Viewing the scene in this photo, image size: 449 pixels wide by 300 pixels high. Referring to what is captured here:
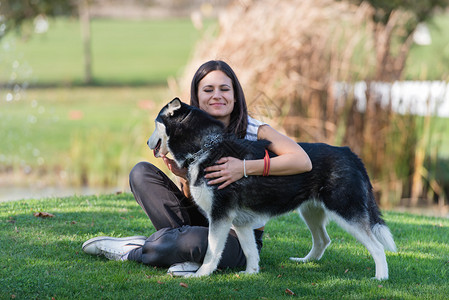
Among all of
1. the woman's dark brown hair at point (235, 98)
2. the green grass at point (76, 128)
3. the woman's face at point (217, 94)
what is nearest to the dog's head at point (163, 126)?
the woman's face at point (217, 94)

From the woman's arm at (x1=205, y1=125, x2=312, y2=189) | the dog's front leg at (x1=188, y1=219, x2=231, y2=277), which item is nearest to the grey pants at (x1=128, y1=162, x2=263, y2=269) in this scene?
the dog's front leg at (x1=188, y1=219, x2=231, y2=277)

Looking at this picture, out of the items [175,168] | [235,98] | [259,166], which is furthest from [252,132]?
[175,168]

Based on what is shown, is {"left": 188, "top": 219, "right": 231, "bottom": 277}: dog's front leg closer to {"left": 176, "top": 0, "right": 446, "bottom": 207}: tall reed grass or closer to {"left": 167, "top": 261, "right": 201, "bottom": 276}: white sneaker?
{"left": 167, "top": 261, "right": 201, "bottom": 276}: white sneaker

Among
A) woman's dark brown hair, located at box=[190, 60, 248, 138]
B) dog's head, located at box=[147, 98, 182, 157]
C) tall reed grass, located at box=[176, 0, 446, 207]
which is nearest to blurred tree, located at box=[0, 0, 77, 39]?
tall reed grass, located at box=[176, 0, 446, 207]

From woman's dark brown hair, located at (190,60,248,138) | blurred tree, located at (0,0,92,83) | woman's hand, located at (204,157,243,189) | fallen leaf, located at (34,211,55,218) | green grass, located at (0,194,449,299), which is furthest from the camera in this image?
blurred tree, located at (0,0,92,83)

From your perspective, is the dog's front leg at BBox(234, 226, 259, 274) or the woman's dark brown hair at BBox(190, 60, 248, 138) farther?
the woman's dark brown hair at BBox(190, 60, 248, 138)

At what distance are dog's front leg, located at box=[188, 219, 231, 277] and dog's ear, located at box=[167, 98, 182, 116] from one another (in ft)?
2.79

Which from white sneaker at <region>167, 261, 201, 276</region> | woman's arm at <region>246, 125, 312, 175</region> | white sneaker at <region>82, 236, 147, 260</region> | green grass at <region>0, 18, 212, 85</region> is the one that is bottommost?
white sneaker at <region>167, 261, 201, 276</region>

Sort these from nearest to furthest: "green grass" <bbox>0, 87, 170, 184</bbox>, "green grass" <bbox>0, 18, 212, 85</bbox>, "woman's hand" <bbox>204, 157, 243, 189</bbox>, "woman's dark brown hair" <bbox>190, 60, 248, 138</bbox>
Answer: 1. "woman's hand" <bbox>204, 157, 243, 189</bbox>
2. "woman's dark brown hair" <bbox>190, 60, 248, 138</bbox>
3. "green grass" <bbox>0, 87, 170, 184</bbox>
4. "green grass" <bbox>0, 18, 212, 85</bbox>

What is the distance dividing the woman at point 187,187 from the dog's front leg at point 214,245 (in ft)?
0.35

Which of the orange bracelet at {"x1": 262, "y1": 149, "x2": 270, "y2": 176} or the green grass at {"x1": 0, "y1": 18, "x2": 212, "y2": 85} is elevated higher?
the green grass at {"x1": 0, "y1": 18, "x2": 212, "y2": 85}

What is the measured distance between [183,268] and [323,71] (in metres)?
5.90

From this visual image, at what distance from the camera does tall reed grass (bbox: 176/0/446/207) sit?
360 inches

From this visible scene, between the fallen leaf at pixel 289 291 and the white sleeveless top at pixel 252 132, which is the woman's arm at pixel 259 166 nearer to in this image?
the white sleeveless top at pixel 252 132
